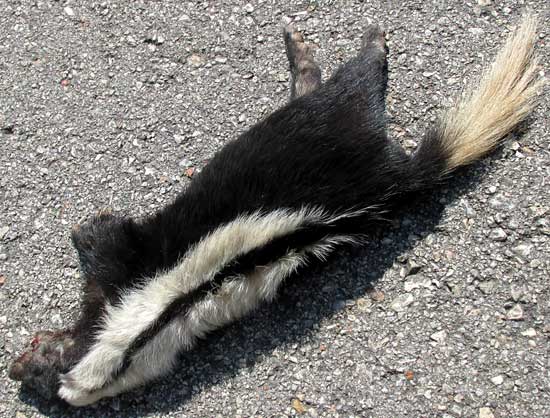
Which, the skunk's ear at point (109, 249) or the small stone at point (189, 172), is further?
the small stone at point (189, 172)

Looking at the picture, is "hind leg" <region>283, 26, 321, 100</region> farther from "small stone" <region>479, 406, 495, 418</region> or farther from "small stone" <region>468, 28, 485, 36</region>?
"small stone" <region>479, 406, 495, 418</region>

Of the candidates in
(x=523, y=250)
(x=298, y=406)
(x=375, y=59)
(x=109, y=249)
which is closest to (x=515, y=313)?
(x=523, y=250)

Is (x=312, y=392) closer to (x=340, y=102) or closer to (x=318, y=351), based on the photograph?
(x=318, y=351)

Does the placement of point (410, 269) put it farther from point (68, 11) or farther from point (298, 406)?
point (68, 11)

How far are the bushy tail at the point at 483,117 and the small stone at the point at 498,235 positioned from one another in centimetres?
38

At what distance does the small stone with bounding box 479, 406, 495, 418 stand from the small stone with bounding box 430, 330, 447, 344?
0.36 meters

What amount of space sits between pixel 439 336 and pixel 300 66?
1.65 meters

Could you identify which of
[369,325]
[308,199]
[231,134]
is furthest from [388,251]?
[231,134]

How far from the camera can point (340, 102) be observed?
330 cm

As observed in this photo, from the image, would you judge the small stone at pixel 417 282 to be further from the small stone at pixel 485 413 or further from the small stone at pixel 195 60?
the small stone at pixel 195 60

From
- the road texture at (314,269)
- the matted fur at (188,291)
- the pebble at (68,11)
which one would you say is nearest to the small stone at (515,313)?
the road texture at (314,269)

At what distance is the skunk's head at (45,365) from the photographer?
328 cm

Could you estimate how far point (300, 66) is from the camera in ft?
12.2

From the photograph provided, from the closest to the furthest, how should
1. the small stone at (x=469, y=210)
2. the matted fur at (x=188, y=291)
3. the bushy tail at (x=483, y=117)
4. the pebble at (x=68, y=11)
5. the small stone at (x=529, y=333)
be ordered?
the matted fur at (x=188, y=291) < the small stone at (x=529, y=333) < the bushy tail at (x=483, y=117) < the small stone at (x=469, y=210) < the pebble at (x=68, y=11)
